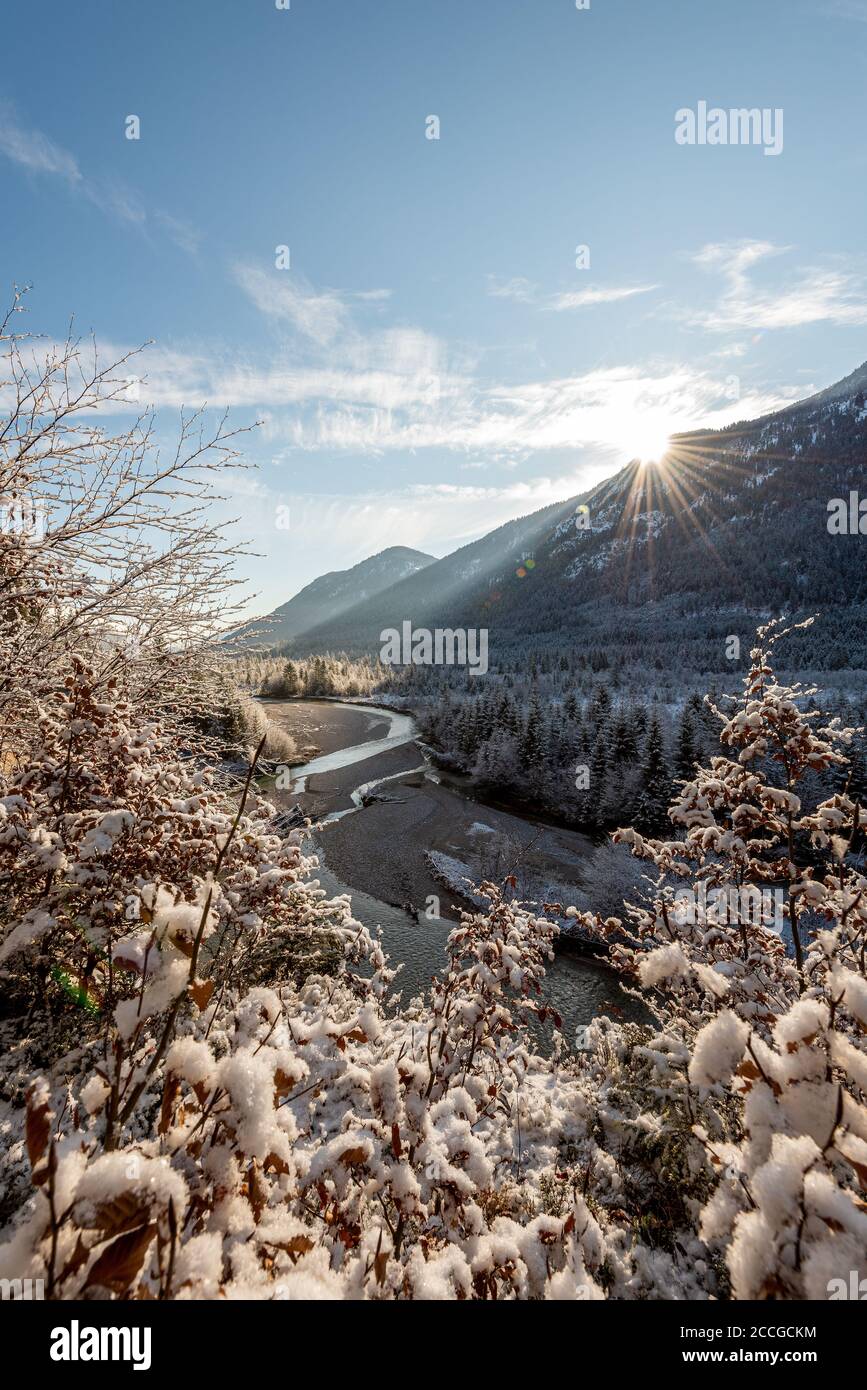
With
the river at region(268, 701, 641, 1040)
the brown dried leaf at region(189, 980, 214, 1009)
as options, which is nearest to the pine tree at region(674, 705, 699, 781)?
the river at region(268, 701, 641, 1040)

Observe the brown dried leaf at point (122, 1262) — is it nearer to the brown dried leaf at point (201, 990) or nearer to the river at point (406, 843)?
the brown dried leaf at point (201, 990)

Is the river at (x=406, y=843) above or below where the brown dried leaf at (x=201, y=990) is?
below

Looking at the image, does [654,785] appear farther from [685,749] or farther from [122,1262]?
[122,1262]

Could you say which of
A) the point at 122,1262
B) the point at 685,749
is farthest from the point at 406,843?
the point at 122,1262

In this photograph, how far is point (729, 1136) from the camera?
4043 millimetres

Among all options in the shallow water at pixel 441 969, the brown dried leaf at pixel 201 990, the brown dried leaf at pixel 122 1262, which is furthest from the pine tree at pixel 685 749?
the brown dried leaf at pixel 122 1262

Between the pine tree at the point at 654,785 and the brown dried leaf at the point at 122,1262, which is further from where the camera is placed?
the pine tree at the point at 654,785

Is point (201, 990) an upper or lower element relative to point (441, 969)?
upper

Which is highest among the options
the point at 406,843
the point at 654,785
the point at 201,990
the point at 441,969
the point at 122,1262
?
the point at 201,990

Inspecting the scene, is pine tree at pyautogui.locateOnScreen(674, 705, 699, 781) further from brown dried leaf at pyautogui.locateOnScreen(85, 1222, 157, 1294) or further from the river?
brown dried leaf at pyautogui.locateOnScreen(85, 1222, 157, 1294)

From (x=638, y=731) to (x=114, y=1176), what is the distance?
33.5 metres
